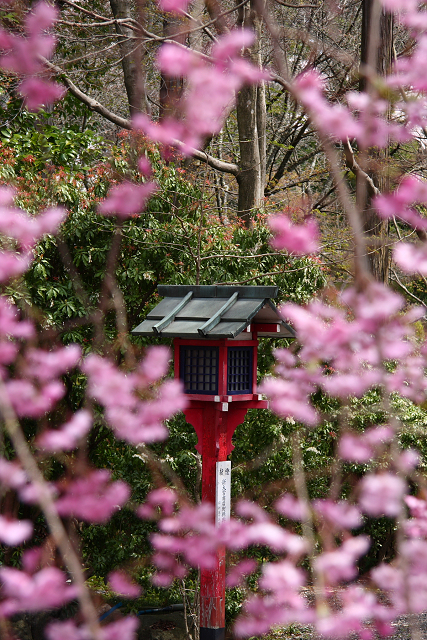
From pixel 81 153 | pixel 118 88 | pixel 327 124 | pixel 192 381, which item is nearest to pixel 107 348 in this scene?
pixel 192 381

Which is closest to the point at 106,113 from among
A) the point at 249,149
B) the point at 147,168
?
the point at 249,149

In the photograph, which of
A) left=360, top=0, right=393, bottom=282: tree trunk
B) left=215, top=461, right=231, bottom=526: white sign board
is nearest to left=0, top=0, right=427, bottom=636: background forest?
left=360, top=0, right=393, bottom=282: tree trunk

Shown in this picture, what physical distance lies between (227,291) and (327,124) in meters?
2.48

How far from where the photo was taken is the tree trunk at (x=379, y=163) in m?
4.86

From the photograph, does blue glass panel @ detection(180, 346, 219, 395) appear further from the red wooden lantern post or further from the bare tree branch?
the bare tree branch

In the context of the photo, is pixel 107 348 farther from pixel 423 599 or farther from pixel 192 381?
pixel 423 599

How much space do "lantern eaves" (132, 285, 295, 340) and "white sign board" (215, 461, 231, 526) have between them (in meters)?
0.79

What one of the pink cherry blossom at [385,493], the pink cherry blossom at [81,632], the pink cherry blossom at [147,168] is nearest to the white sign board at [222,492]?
the pink cherry blossom at [147,168]

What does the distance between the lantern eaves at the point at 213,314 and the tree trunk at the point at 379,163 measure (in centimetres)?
128

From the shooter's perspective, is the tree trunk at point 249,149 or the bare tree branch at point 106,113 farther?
the tree trunk at point 249,149

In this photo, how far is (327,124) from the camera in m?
1.45

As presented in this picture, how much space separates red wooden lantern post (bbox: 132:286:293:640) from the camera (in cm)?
379

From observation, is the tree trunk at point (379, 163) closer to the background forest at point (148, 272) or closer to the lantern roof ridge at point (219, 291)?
the background forest at point (148, 272)

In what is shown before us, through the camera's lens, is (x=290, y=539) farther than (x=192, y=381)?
No
